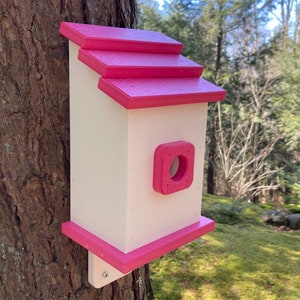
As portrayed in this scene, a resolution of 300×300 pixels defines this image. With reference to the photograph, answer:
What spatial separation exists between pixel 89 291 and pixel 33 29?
2.07ft

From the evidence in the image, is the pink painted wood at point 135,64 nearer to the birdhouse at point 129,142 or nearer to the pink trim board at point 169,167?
the birdhouse at point 129,142

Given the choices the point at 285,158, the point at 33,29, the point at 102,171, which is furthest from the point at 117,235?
the point at 285,158

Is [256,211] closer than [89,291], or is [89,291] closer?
[89,291]

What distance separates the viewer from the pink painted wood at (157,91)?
64cm

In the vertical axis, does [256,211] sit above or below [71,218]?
below

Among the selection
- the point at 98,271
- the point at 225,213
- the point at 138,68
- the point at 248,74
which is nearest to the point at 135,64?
the point at 138,68

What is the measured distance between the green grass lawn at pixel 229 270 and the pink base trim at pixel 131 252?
1.07 m

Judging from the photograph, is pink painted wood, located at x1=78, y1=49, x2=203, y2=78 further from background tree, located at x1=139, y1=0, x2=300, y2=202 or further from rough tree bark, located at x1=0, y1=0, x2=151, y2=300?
background tree, located at x1=139, y1=0, x2=300, y2=202

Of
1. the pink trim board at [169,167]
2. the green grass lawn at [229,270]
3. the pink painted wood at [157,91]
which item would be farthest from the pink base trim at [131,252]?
the green grass lawn at [229,270]

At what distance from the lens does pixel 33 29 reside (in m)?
0.74

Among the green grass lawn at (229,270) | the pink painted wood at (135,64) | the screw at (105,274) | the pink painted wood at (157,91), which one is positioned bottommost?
the green grass lawn at (229,270)

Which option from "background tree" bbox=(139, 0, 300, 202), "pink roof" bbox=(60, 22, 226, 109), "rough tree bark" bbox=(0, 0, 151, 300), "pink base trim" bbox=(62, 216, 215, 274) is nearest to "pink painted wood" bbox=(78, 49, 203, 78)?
"pink roof" bbox=(60, 22, 226, 109)

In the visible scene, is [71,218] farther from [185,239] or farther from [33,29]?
[33,29]

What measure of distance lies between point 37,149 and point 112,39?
0.95 feet
